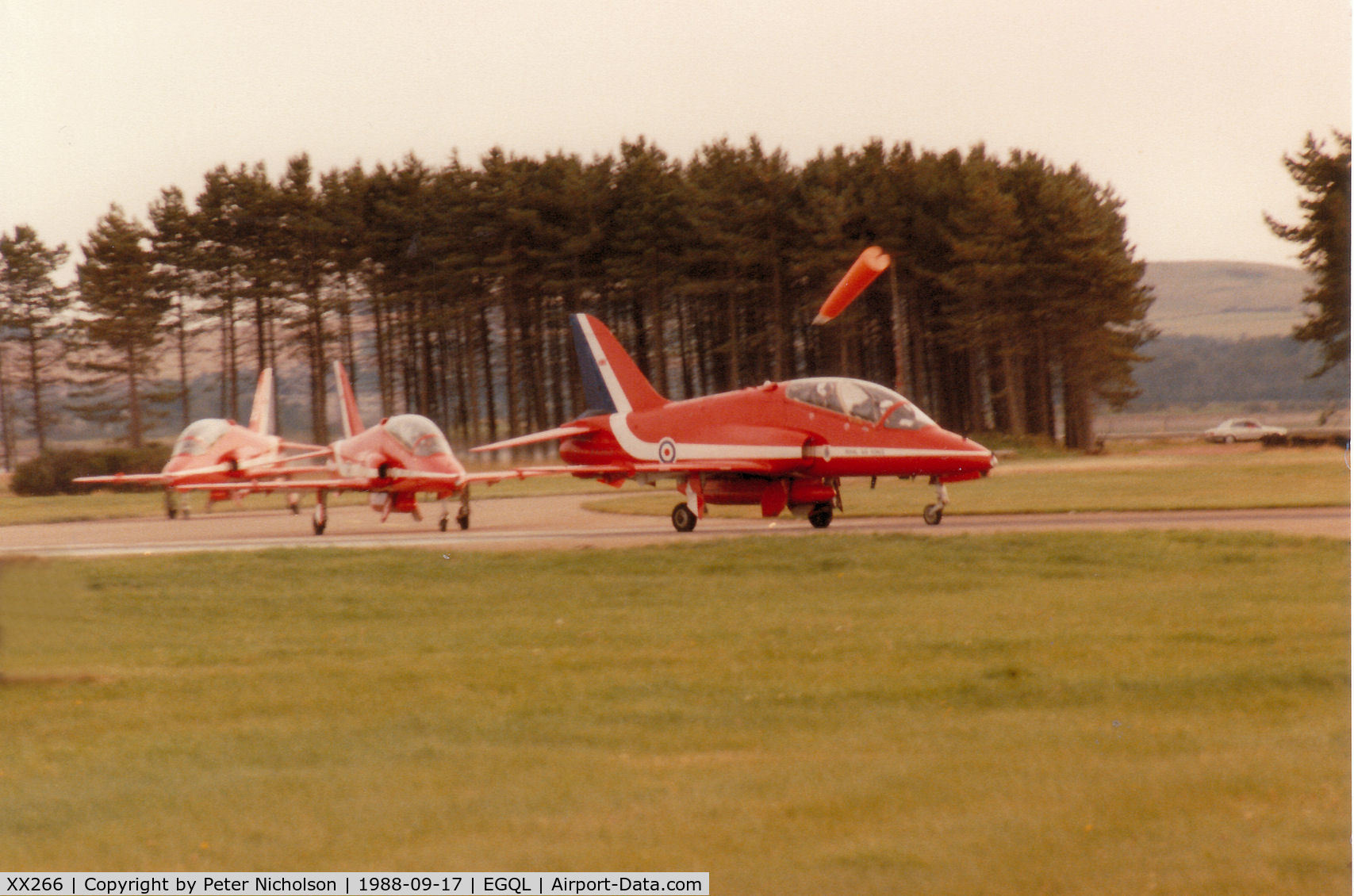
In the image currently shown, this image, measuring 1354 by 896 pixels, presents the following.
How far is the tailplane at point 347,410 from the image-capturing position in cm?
2781

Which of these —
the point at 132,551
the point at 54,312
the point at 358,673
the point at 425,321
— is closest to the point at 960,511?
the point at 132,551

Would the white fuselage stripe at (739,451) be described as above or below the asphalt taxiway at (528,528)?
above

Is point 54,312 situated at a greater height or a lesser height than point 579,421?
greater

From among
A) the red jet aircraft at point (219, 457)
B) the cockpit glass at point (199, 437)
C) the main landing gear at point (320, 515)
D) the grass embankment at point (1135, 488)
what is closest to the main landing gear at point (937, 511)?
the grass embankment at point (1135, 488)

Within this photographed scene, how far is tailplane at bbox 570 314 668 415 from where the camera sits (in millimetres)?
22812

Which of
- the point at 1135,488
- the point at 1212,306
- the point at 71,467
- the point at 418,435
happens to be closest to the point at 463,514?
the point at 418,435

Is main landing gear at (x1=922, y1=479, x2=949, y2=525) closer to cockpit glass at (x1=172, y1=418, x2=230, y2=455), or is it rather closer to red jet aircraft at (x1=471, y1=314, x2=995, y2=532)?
red jet aircraft at (x1=471, y1=314, x2=995, y2=532)

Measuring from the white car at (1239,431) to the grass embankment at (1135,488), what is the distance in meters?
0.44

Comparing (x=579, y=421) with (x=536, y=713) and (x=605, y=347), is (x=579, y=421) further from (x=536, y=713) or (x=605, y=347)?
(x=536, y=713)

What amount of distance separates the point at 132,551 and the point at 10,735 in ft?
42.9

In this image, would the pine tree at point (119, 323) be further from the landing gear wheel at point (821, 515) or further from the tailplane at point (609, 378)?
the landing gear wheel at point (821, 515)

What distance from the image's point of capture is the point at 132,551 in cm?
1905
